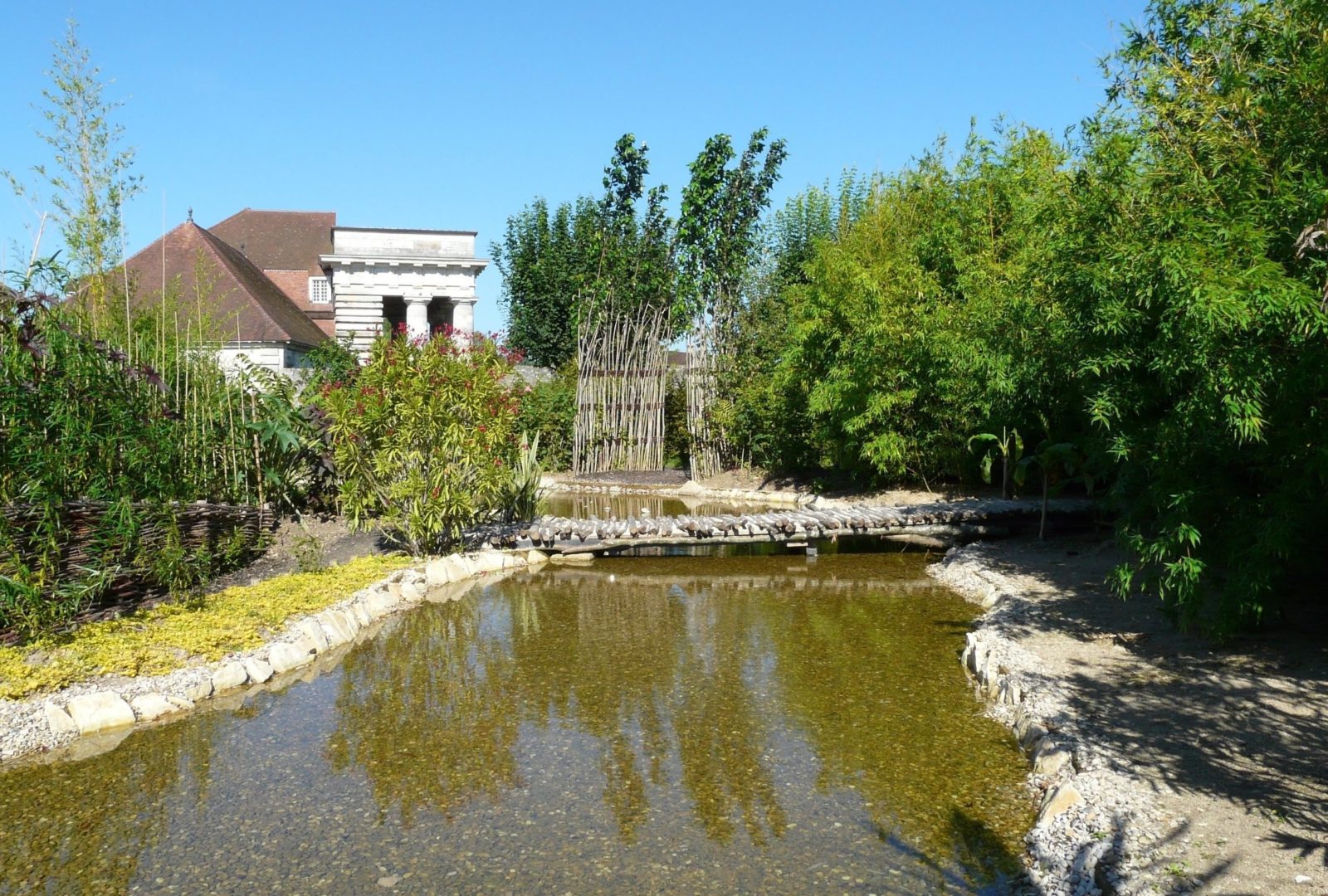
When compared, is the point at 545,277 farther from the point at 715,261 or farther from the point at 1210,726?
the point at 1210,726

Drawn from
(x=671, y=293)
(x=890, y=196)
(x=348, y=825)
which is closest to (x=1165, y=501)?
(x=348, y=825)

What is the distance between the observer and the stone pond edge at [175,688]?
4832mm

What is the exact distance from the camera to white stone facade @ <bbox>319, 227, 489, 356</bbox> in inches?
836

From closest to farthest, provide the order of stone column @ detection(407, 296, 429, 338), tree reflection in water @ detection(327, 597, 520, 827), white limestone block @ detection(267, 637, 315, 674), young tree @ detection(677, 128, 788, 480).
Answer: tree reflection in water @ detection(327, 597, 520, 827)
white limestone block @ detection(267, 637, 315, 674)
young tree @ detection(677, 128, 788, 480)
stone column @ detection(407, 296, 429, 338)

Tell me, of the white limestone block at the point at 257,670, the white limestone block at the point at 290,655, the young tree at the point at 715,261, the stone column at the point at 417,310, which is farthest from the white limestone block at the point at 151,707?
the stone column at the point at 417,310

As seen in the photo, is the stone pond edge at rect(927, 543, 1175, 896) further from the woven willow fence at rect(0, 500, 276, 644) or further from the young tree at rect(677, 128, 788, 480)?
the young tree at rect(677, 128, 788, 480)

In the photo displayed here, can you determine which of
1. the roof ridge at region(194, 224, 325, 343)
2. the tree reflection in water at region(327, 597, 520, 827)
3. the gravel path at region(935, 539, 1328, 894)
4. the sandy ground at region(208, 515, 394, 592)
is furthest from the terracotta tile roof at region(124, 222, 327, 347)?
the gravel path at region(935, 539, 1328, 894)

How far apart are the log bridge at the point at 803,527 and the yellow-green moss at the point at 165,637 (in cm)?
304

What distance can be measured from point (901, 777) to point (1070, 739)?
32.6 inches

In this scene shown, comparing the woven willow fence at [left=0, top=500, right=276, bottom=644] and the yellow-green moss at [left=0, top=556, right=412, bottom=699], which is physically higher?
the woven willow fence at [left=0, top=500, right=276, bottom=644]

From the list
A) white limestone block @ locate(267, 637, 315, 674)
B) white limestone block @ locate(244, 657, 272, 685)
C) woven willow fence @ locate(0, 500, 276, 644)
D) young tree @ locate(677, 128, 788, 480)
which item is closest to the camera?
woven willow fence @ locate(0, 500, 276, 644)

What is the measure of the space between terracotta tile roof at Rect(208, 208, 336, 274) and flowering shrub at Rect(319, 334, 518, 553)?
20244mm

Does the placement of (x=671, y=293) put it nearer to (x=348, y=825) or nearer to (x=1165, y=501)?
(x=1165, y=501)

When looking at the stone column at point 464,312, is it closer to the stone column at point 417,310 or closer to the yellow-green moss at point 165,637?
the stone column at point 417,310
